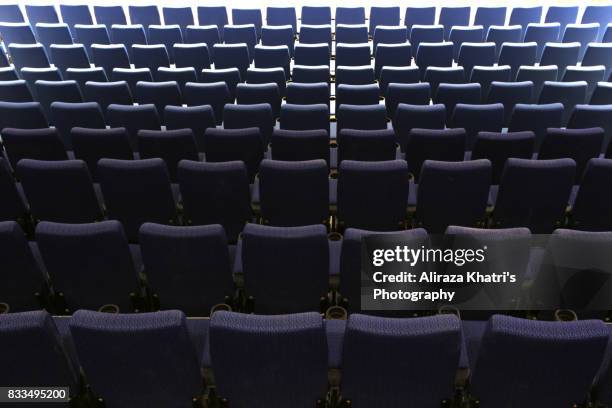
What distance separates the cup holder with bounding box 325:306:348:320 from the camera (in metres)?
1.23

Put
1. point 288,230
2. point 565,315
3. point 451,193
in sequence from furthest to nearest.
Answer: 1. point 451,193
2. point 565,315
3. point 288,230

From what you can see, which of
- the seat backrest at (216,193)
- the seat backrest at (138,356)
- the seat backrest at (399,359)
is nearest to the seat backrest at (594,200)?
the seat backrest at (399,359)

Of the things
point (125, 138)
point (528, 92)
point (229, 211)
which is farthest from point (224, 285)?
point (528, 92)

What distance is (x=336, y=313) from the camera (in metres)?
1.25

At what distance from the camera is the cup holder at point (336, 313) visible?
1234mm

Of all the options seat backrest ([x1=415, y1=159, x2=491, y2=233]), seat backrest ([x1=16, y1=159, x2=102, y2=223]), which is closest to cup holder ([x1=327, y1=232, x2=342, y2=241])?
seat backrest ([x1=415, y1=159, x2=491, y2=233])

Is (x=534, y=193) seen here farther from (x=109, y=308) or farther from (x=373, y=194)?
(x=109, y=308)

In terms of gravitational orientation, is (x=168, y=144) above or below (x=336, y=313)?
above

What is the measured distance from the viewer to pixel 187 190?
1.41 meters

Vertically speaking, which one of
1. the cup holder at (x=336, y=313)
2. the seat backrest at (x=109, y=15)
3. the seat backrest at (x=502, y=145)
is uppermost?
the seat backrest at (x=109, y=15)

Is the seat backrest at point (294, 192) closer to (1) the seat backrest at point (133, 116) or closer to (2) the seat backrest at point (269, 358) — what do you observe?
(2) the seat backrest at point (269, 358)

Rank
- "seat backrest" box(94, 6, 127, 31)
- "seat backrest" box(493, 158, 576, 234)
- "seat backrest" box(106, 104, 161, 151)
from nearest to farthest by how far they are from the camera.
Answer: "seat backrest" box(493, 158, 576, 234), "seat backrest" box(106, 104, 161, 151), "seat backrest" box(94, 6, 127, 31)

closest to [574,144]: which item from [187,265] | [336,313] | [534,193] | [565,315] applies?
[534,193]

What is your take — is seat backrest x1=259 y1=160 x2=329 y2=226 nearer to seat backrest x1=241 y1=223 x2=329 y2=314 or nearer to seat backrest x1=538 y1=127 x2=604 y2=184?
seat backrest x1=241 y1=223 x2=329 y2=314
